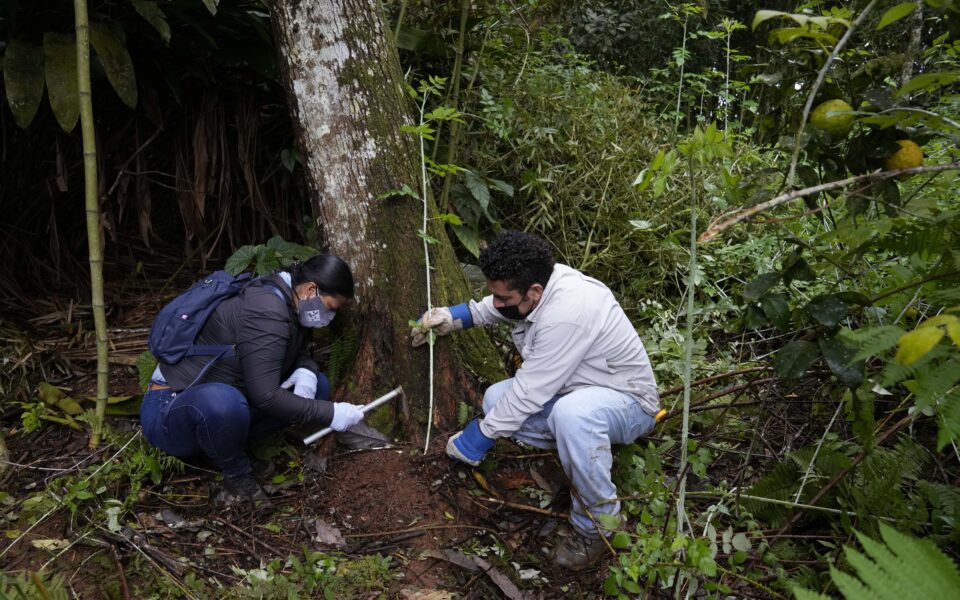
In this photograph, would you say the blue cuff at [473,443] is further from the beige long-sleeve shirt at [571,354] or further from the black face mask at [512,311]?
the black face mask at [512,311]

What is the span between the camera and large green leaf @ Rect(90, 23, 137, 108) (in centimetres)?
310

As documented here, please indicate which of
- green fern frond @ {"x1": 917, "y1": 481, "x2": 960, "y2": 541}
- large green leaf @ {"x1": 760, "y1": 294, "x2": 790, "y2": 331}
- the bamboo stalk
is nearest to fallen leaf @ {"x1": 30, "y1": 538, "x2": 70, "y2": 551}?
the bamboo stalk

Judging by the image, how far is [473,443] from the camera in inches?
99.3

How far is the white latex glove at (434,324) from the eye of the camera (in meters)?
2.75

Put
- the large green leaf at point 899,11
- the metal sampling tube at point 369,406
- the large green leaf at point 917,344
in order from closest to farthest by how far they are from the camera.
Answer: the large green leaf at point 917,344, the large green leaf at point 899,11, the metal sampling tube at point 369,406

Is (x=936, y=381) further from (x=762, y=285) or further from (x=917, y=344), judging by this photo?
(x=762, y=285)

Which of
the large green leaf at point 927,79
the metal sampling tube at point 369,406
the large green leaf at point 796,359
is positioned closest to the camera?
the large green leaf at point 927,79

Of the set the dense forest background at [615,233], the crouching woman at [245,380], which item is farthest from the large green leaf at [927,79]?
the crouching woman at [245,380]

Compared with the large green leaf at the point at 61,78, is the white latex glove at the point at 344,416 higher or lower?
lower

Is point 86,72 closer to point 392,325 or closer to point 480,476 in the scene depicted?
point 392,325

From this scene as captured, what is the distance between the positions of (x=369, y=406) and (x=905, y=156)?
2100 mm

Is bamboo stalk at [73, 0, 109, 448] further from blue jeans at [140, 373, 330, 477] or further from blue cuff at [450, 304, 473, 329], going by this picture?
blue cuff at [450, 304, 473, 329]

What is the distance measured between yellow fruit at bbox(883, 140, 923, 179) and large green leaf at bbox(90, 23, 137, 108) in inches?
123

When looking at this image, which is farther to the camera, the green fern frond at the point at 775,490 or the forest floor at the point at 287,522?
the green fern frond at the point at 775,490
